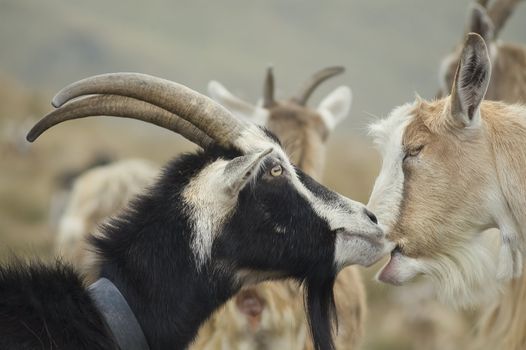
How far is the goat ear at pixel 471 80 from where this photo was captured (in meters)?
Result: 3.85

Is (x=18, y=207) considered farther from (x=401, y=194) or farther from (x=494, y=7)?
(x=401, y=194)

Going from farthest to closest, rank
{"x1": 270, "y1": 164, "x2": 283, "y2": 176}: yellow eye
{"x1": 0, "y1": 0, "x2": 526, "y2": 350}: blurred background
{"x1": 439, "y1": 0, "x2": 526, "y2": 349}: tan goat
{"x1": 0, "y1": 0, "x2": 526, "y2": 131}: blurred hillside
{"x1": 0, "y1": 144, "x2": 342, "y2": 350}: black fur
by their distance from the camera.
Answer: {"x1": 0, "y1": 0, "x2": 526, "y2": 131}: blurred hillside, {"x1": 0, "y1": 0, "x2": 526, "y2": 350}: blurred background, {"x1": 439, "y1": 0, "x2": 526, "y2": 349}: tan goat, {"x1": 270, "y1": 164, "x2": 283, "y2": 176}: yellow eye, {"x1": 0, "y1": 144, "x2": 342, "y2": 350}: black fur

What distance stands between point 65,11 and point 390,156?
49924mm

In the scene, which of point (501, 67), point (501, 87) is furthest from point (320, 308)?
point (501, 67)

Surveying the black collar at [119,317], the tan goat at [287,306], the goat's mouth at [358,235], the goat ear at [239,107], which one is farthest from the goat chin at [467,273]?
the goat ear at [239,107]

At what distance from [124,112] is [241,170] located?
2.19 feet

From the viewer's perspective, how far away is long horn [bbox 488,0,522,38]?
23.1 feet

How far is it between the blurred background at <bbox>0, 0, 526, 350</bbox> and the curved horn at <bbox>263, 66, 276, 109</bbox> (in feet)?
16.5

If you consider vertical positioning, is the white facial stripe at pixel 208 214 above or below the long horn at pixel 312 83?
below

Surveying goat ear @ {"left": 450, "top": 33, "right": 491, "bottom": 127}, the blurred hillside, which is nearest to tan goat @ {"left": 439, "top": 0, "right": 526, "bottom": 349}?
goat ear @ {"left": 450, "top": 33, "right": 491, "bottom": 127}

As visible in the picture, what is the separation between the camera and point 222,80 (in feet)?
131

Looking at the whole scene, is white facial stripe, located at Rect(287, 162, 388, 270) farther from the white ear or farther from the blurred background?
the blurred background

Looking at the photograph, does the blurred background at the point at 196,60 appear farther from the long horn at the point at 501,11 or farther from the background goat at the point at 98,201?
the long horn at the point at 501,11

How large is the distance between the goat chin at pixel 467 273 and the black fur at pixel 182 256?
2.13ft
